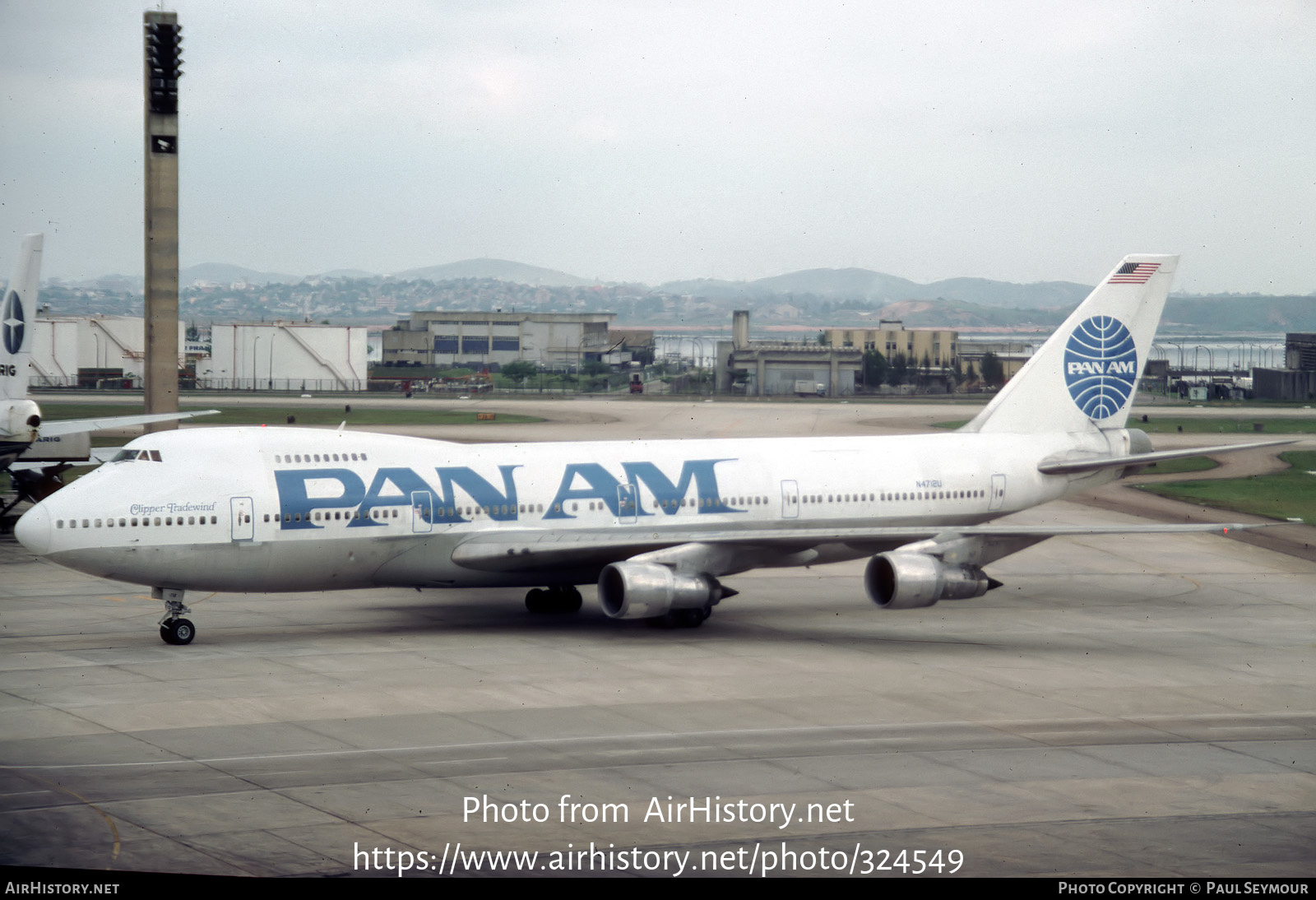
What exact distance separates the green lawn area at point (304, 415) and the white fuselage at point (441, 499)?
6059cm

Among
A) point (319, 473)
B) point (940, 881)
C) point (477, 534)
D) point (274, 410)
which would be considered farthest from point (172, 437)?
point (274, 410)

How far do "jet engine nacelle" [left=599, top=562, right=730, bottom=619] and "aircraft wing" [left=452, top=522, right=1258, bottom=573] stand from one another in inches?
38.3

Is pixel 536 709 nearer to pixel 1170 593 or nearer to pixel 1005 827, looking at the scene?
pixel 1005 827

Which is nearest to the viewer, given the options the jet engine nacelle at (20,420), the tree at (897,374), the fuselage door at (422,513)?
the fuselage door at (422,513)

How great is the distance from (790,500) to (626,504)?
4697mm

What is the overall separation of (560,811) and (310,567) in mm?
14209

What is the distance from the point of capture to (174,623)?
1195 inches

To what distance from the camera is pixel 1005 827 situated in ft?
58.8

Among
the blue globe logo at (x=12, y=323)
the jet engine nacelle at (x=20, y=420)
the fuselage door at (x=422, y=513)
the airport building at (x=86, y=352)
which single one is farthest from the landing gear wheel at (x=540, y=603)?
the airport building at (x=86, y=352)

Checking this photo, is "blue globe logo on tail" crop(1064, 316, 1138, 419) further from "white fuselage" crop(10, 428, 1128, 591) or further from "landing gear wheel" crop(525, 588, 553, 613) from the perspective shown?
"landing gear wheel" crop(525, 588, 553, 613)

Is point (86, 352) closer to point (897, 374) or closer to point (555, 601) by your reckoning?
point (897, 374)

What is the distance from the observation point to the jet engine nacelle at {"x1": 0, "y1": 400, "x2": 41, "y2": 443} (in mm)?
42781

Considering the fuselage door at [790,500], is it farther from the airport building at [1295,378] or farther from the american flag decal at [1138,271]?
the airport building at [1295,378]

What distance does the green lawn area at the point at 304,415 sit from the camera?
313 ft
